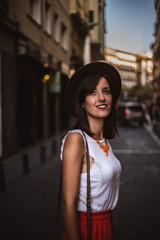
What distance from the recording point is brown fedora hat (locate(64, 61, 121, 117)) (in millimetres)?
2051

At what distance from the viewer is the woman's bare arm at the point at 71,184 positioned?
180cm

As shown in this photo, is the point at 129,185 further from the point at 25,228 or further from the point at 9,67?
the point at 9,67

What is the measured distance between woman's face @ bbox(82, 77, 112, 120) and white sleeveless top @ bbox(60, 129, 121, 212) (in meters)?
0.16

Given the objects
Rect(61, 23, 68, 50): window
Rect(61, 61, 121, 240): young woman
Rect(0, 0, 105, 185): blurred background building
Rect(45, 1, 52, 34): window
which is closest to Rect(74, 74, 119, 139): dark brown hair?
Rect(61, 61, 121, 240): young woman

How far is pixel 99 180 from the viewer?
1.90 meters

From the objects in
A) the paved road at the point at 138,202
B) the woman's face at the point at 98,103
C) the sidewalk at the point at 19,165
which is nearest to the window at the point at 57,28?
the sidewalk at the point at 19,165

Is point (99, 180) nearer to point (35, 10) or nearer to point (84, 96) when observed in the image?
point (84, 96)

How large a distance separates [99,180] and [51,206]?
11.8ft

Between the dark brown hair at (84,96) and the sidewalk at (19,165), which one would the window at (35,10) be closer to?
the sidewalk at (19,165)

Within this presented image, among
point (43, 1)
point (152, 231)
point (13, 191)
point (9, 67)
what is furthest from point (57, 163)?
point (43, 1)

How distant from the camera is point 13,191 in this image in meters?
6.37

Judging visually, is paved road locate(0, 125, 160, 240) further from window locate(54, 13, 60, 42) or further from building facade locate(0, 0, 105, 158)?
window locate(54, 13, 60, 42)

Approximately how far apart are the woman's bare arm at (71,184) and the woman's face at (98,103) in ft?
0.96

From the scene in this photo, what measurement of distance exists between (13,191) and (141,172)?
3.31m
